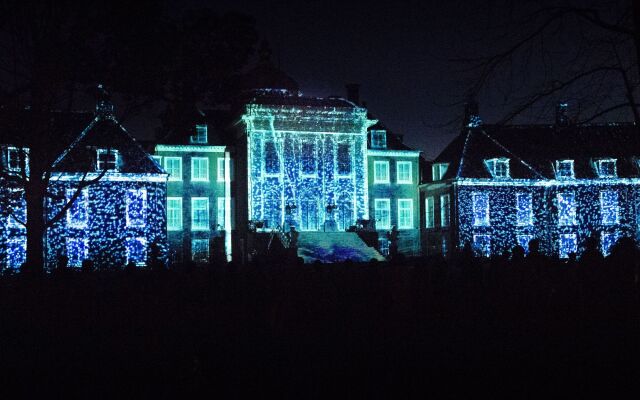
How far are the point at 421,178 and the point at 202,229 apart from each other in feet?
46.8

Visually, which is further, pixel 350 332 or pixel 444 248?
pixel 444 248

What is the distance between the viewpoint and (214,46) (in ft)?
91.4

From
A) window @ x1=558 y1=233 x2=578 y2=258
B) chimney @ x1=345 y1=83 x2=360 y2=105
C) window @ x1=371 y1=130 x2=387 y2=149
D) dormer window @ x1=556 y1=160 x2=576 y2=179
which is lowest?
window @ x1=558 y1=233 x2=578 y2=258

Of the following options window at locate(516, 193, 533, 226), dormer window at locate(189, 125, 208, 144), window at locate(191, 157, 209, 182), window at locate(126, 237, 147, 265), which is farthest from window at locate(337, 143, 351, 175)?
window at locate(126, 237, 147, 265)

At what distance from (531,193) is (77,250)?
25.2m

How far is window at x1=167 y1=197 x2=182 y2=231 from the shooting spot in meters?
41.1

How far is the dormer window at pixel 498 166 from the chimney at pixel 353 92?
28.2ft

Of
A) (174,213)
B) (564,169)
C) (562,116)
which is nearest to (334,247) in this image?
(174,213)

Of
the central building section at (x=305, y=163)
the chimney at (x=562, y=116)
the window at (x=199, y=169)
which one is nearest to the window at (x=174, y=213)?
the window at (x=199, y=169)

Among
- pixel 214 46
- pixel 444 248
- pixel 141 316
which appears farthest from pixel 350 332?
pixel 444 248

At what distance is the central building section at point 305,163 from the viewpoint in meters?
Answer: 39.9

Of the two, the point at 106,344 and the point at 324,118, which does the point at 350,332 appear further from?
the point at 324,118

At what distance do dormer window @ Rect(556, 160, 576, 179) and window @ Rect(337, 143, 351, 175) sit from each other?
12.8 metres

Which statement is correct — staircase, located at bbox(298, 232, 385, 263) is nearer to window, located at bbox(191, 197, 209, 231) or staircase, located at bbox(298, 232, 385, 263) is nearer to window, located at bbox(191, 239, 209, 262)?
window, located at bbox(191, 239, 209, 262)
